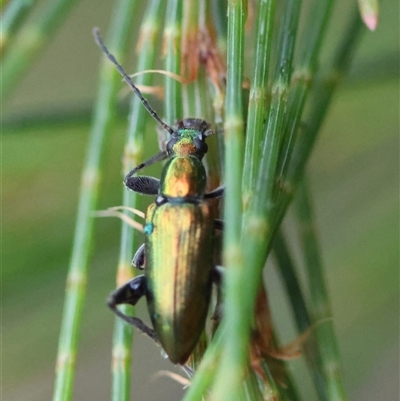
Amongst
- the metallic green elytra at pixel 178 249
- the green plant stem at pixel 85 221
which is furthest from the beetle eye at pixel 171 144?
the green plant stem at pixel 85 221

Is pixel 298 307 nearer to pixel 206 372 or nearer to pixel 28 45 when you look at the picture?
pixel 206 372

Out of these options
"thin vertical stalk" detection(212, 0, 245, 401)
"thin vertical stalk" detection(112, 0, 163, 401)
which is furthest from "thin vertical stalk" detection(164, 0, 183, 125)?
"thin vertical stalk" detection(212, 0, 245, 401)

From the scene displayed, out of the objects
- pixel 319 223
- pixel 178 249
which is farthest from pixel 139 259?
pixel 319 223

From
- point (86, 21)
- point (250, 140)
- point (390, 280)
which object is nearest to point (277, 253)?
point (250, 140)

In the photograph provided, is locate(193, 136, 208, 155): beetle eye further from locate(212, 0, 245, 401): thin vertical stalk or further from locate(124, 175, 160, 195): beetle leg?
locate(212, 0, 245, 401): thin vertical stalk

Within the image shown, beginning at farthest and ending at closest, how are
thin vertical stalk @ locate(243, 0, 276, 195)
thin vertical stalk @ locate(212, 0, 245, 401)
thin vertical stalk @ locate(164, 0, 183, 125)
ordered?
thin vertical stalk @ locate(164, 0, 183, 125), thin vertical stalk @ locate(243, 0, 276, 195), thin vertical stalk @ locate(212, 0, 245, 401)

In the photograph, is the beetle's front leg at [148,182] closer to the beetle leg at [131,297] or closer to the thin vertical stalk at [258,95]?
the beetle leg at [131,297]
